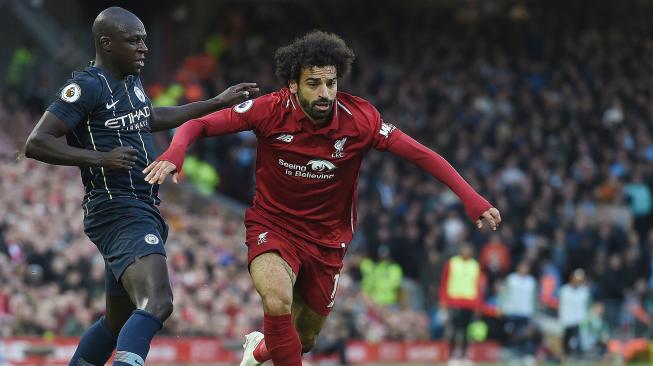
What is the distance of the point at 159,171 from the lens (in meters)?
8.22

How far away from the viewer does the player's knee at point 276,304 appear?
898 cm

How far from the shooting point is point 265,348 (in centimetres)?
978

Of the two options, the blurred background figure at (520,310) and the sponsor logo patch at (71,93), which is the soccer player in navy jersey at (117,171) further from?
the blurred background figure at (520,310)

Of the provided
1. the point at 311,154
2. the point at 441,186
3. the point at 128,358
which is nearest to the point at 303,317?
the point at 311,154

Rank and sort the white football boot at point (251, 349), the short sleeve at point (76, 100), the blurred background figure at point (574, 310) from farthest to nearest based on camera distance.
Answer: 1. the blurred background figure at point (574, 310)
2. the white football boot at point (251, 349)
3. the short sleeve at point (76, 100)

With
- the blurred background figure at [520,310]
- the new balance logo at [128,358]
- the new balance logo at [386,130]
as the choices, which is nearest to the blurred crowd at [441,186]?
the blurred background figure at [520,310]

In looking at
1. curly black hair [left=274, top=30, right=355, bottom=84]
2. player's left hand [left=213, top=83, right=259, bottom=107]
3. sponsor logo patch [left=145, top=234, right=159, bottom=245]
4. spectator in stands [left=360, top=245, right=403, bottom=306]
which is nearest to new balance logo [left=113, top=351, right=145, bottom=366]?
sponsor logo patch [left=145, top=234, right=159, bottom=245]

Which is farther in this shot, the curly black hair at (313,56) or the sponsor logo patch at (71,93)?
the curly black hair at (313,56)

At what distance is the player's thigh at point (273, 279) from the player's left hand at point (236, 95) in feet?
3.70

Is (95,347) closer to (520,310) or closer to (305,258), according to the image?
(305,258)

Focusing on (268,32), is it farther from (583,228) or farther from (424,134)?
(583,228)

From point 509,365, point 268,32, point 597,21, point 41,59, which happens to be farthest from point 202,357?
point 597,21

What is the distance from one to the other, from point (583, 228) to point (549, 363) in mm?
3776

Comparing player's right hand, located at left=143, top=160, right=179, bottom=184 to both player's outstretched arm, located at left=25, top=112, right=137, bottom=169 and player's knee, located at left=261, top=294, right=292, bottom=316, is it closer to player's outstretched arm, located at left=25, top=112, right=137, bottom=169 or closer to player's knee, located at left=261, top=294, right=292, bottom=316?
player's outstretched arm, located at left=25, top=112, right=137, bottom=169
